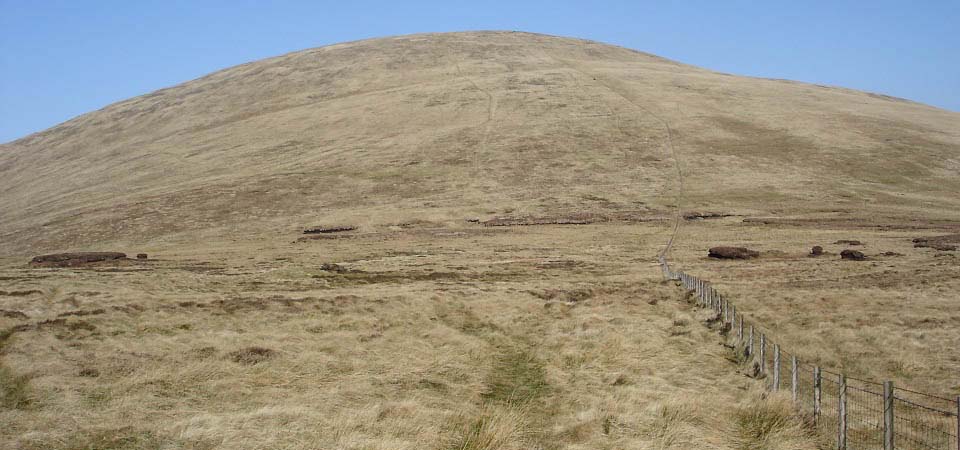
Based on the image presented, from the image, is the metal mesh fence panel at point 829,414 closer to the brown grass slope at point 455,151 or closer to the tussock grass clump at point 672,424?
the tussock grass clump at point 672,424

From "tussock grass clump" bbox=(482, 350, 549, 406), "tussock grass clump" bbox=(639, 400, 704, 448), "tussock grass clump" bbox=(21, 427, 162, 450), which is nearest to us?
"tussock grass clump" bbox=(21, 427, 162, 450)

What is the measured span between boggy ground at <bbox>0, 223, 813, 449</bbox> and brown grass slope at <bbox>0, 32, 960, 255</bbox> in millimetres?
29978

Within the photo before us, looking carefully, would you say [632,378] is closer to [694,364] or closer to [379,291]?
[694,364]

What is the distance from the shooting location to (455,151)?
73625 mm

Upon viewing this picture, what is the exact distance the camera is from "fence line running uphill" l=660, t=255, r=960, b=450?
1122cm

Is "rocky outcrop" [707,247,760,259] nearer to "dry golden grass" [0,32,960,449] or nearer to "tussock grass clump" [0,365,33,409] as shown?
"dry golden grass" [0,32,960,449]

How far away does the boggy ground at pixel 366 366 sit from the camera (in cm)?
1202

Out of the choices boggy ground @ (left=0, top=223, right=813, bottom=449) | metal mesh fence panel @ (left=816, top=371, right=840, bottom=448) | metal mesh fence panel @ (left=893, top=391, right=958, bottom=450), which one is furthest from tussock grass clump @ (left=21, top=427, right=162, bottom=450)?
metal mesh fence panel @ (left=893, top=391, right=958, bottom=450)

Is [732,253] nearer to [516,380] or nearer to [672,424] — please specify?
[516,380]

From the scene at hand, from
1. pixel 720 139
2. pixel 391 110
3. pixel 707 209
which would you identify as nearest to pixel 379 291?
pixel 707 209

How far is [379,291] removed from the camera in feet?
88.9

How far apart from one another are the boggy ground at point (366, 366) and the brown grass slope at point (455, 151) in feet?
98.4

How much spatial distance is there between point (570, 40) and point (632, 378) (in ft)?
449

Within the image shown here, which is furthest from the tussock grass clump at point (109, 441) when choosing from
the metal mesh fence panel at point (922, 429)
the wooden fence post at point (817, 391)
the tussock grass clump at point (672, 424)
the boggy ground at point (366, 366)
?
the metal mesh fence panel at point (922, 429)
